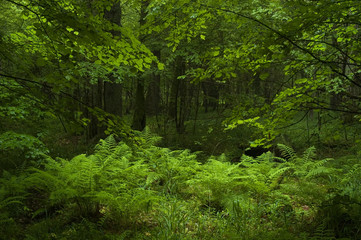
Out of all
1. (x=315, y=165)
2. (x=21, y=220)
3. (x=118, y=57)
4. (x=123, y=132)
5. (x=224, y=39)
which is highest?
(x=224, y=39)

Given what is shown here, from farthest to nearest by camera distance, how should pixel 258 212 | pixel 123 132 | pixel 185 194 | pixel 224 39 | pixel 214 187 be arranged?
pixel 224 39 → pixel 185 194 → pixel 214 187 → pixel 258 212 → pixel 123 132

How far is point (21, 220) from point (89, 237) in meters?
1.48

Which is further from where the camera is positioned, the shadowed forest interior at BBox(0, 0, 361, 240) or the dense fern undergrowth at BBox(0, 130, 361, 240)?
the dense fern undergrowth at BBox(0, 130, 361, 240)

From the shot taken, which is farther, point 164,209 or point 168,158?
point 168,158

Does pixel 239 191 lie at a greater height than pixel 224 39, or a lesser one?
lesser

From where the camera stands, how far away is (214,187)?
15.1 ft

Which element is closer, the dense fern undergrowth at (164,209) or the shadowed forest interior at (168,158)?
the shadowed forest interior at (168,158)

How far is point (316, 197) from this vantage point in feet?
12.5

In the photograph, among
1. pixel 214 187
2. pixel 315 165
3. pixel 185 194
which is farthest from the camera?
pixel 315 165

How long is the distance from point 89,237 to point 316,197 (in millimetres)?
3229

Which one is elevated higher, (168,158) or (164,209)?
(168,158)

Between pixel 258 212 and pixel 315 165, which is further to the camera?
pixel 315 165

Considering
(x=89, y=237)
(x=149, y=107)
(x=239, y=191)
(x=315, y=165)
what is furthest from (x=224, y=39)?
Result: (x=149, y=107)

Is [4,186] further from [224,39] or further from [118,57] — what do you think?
[224,39]
